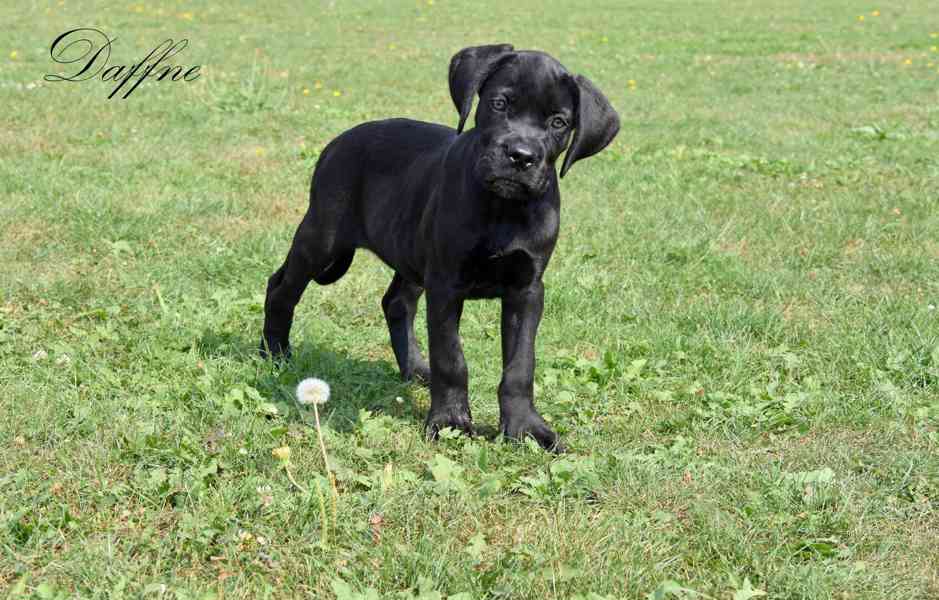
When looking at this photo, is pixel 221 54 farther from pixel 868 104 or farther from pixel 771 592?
pixel 771 592

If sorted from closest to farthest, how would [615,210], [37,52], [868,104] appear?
[615,210]
[868,104]
[37,52]

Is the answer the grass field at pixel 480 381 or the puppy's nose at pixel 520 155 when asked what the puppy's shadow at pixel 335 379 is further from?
the puppy's nose at pixel 520 155

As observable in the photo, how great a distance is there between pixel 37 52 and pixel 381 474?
12.0 meters

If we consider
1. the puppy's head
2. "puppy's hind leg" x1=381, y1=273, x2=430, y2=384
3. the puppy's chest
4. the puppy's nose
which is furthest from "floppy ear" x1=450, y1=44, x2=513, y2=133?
"puppy's hind leg" x1=381, y1=273, x2=430, y2=384

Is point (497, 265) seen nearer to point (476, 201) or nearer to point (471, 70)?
point (476, 201)

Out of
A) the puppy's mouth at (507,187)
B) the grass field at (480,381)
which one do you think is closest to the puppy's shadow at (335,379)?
the grass field at (480,381)

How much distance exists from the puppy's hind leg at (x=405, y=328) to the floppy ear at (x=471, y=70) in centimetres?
131

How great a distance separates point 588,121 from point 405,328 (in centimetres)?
164

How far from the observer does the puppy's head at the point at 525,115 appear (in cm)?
361

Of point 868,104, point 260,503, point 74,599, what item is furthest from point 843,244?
point 868,104

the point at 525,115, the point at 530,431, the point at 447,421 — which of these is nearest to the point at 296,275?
the point at 447,421

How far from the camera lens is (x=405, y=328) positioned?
4992mm

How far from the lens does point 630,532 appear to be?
129 inches

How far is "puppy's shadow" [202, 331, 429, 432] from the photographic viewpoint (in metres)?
4.40
